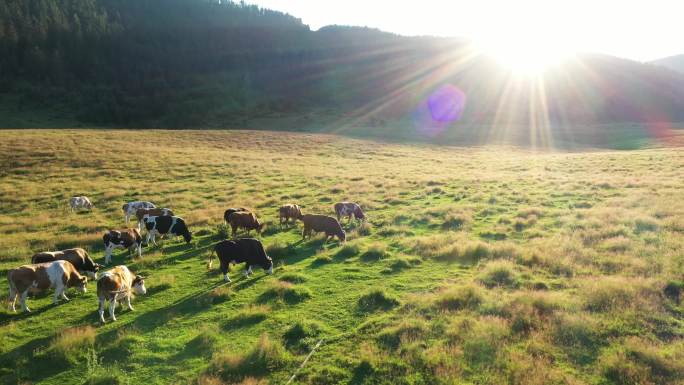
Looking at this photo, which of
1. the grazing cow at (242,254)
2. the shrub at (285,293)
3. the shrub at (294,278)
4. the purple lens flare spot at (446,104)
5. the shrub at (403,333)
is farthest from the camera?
the purple lens flare spot at (446,104)

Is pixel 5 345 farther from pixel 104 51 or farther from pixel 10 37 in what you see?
pixel 104 51

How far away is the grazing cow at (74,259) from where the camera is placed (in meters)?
13.1

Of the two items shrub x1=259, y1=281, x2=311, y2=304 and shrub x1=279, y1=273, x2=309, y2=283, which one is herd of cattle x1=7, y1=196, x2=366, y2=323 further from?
shrub x1=259, y1=281, x2=311, y2=304

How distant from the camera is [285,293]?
11.6 metres

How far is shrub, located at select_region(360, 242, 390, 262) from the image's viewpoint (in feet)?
48.1

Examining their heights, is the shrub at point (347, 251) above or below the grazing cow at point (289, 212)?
below

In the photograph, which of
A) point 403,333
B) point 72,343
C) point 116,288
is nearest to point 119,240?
point 116,288

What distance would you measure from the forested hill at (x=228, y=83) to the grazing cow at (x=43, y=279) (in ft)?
341

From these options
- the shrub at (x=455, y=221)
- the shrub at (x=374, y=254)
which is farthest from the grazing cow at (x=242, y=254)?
the shrub at (x=455, y=221)

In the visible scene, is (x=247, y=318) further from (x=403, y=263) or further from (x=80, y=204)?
(x=80, y=204)

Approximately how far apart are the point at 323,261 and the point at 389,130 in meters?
79.7

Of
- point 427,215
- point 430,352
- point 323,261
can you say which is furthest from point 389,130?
point 430,352

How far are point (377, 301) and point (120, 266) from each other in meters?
7.62

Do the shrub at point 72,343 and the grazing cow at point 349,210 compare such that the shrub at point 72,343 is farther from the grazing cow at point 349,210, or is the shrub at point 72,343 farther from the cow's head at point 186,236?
the grazing cow at point 349,210
